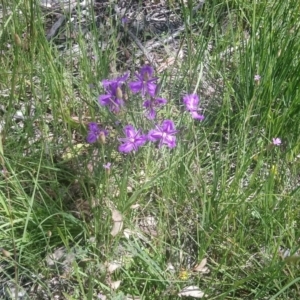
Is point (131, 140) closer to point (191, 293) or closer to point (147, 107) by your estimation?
point (147, 107)

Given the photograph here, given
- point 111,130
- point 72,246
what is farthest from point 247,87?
point 72,246

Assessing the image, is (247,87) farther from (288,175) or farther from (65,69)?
(65,69)

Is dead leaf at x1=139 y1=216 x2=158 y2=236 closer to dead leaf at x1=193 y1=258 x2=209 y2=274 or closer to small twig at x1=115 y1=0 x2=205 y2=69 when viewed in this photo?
dead leaf at x1=193 y1=258 x2=209 y2=274

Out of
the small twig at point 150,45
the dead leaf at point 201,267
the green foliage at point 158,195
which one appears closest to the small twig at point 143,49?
the small twig at point 150,45

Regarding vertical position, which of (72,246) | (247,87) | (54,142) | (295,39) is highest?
(295,39)

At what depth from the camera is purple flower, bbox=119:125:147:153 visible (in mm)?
1256

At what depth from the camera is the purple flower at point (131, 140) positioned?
126 centimetres

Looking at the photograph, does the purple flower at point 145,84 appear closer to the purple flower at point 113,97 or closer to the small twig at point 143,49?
the purple flower at point 113,97

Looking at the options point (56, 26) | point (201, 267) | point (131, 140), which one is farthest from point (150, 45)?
point (201, 267)

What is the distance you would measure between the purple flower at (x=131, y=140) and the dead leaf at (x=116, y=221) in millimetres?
158

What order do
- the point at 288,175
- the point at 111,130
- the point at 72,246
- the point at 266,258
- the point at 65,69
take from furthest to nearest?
the point at 65,69, the point at 111,130, the point at 288,175, the point at 72,246, the point at 266,258

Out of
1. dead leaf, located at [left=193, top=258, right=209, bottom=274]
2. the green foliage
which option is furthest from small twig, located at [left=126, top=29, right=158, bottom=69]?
dead leaf, located at [left=193, top=258, right=209, bottom=274]

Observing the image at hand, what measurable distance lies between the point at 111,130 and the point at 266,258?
25.3 inches

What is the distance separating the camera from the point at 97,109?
1.66 meters
